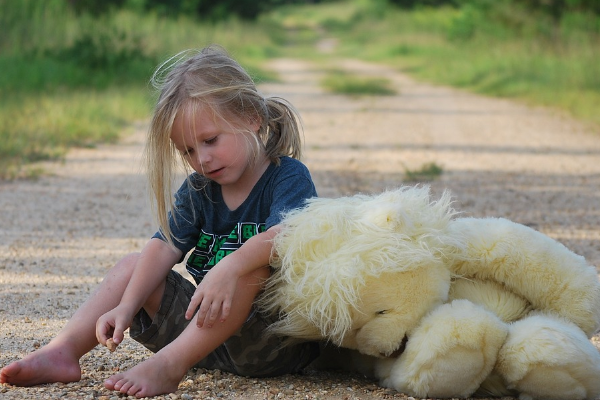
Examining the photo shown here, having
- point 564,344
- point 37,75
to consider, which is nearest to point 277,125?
point 564,344

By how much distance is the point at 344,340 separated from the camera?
7.90 ft

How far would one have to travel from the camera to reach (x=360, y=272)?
90.0 inches

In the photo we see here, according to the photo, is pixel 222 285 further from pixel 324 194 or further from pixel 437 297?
pixel 324 194

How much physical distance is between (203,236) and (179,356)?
48 centimetres

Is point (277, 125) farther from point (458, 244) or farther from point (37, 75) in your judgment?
point (37, 75)

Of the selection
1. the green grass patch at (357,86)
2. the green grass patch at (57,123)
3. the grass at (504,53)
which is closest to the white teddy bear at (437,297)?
the green grass patch at (57,123)

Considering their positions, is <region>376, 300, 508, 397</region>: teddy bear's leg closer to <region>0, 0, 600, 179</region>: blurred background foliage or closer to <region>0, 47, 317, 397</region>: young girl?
<region>0, 47, 317, 397</region>: young girl

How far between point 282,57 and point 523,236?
2269 centimetres

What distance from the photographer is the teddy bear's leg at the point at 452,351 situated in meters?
2.19

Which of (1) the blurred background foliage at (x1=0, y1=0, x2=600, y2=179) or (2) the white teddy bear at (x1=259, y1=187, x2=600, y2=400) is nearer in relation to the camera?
(2) the white teddy bear at (x1=259, y1=187, x2=600, y2=400)

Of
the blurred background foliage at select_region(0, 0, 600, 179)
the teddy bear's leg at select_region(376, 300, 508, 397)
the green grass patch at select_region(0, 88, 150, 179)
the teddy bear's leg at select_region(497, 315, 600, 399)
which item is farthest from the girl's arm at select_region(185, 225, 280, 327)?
the green grass patch at select_region(0, 88, 150, 179)

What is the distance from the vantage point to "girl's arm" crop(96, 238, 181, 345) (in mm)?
2385

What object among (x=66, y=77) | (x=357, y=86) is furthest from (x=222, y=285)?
(x=357, y=86)

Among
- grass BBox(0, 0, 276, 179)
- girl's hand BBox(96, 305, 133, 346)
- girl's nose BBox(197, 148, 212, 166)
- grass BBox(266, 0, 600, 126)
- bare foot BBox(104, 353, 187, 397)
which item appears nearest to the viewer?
bare foot BBox(104, 353, 187, 397)
